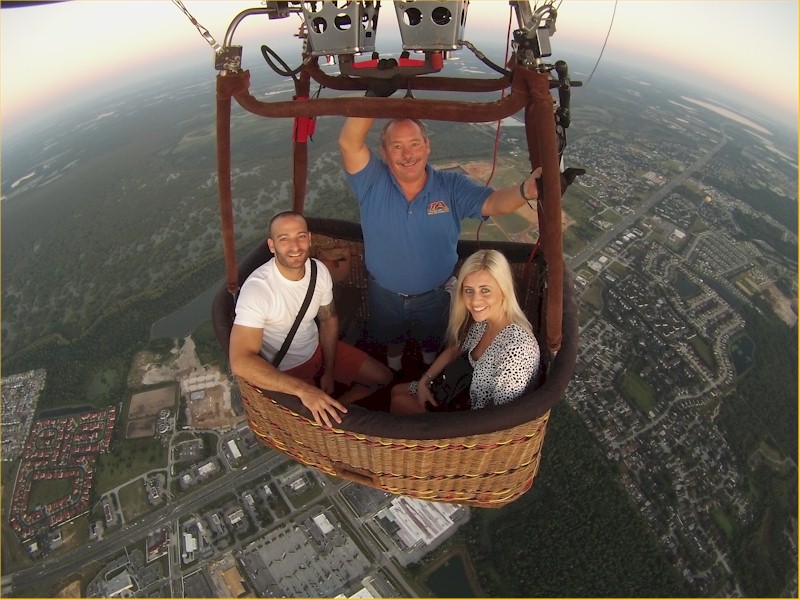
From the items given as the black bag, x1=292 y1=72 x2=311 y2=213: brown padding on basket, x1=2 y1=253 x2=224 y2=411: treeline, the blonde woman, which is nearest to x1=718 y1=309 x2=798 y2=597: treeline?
the black bag

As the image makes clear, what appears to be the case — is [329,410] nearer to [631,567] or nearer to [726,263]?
[631,567]

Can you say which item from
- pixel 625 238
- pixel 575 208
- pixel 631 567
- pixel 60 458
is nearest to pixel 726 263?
pixel 625 238

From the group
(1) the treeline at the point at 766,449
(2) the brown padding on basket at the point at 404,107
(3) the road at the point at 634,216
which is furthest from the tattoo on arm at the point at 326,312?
(3) the road at the point at 634,216

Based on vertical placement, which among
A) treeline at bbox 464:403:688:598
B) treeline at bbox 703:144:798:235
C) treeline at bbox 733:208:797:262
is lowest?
treeline at bbox 464:403:688:598

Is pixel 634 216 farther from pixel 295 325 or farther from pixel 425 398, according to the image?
pixel 295 325

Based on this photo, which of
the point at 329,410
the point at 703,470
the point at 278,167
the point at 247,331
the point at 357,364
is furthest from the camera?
the point at 278,167

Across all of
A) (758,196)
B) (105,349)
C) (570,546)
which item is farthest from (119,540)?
(758,196)

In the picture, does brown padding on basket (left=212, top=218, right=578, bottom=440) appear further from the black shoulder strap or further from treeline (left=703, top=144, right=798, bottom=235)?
treeline (left=703, top=144, right=798, bottom=235)

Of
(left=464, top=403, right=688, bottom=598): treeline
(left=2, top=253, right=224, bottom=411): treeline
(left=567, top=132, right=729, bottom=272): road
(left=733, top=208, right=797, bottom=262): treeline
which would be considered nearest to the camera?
(left=464, top=403, right=688, bottom=598): treeline
